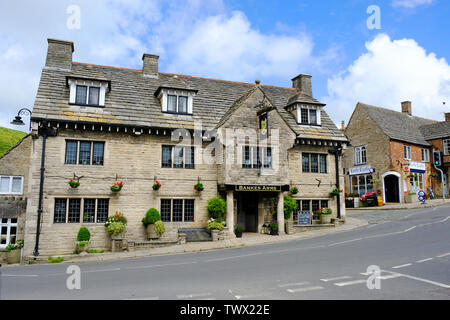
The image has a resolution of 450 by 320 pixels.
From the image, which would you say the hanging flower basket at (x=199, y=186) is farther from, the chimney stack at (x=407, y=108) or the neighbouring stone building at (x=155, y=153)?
the chimney stack at (x=407, y=108)

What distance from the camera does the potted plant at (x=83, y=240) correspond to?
17219mm

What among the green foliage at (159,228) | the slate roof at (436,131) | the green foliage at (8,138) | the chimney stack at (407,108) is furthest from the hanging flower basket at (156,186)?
the chimney stack at (407,108)

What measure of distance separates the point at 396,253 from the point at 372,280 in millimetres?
4556

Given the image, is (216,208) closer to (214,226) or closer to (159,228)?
(214,226)

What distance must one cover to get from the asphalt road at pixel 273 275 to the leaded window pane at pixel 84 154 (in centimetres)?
680

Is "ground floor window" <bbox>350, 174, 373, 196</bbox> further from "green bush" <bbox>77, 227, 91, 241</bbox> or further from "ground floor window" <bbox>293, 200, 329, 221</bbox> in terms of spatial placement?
"green bush" <bbox>77, 227, 91, 241</bbox>

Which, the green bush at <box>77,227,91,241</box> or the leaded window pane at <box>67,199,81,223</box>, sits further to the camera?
the leaded window pane at <box>67,199,81,223</box>

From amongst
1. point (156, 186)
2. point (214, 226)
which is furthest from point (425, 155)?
point (156, 186)

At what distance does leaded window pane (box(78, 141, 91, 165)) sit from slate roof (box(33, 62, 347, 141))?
1402mm

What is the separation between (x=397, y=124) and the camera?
39.1 m

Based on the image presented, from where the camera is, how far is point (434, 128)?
39969mm

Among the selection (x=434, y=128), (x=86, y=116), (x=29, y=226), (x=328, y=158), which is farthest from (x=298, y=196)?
(x=434, y=128)

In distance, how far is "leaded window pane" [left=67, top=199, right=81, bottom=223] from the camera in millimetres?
18125

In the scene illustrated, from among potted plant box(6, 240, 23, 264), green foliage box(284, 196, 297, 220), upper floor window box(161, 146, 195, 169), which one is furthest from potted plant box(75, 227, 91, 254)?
green foliage box(284, 196, 297, 220)
